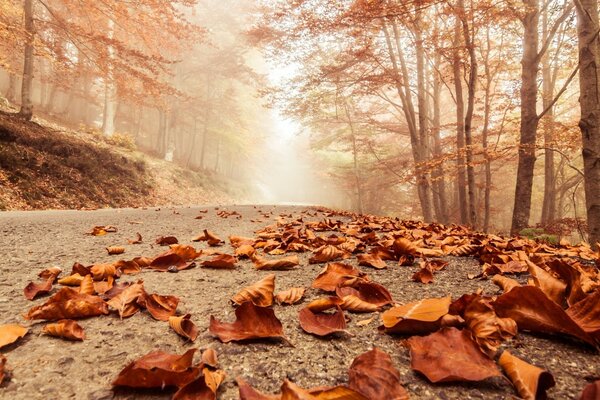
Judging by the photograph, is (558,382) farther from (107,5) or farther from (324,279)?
(107,5)

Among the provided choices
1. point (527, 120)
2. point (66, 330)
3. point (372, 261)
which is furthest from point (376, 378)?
point (527, 120)

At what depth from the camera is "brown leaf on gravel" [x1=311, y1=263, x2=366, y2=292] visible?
1.45 m

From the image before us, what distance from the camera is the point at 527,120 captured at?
222 inches

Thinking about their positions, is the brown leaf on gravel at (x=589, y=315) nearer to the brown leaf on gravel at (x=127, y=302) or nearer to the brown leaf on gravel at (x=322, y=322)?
the brown leaf on gravel at (x=322, y=322)

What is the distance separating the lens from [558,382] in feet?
2.59

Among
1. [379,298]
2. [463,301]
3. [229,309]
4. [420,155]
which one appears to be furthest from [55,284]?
[420,155]

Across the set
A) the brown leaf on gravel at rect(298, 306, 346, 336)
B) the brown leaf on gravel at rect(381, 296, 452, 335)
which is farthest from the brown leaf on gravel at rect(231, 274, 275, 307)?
the brown leaf on gravel at rect(381, 296, 452, 335)

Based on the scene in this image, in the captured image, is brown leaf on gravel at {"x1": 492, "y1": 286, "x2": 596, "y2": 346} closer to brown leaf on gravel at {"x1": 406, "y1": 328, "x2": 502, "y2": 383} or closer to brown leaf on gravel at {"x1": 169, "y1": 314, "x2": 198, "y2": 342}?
brown leaf on gravel at {"x1": 406, "y1": 328, "x2": 502, "y2": 383}

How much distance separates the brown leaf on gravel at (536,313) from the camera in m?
0.92

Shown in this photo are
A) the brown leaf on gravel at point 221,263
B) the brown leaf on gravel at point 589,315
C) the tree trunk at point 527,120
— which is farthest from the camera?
the tree trunk at point 527,120

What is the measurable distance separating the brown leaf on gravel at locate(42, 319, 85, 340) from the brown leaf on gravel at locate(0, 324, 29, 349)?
56 mm

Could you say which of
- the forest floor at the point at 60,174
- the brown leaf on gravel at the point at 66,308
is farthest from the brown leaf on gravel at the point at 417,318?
the forest floor at the point at 60,174

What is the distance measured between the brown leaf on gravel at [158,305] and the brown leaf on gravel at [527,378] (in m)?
1.01

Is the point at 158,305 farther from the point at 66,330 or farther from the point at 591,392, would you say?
the point at 591,392
